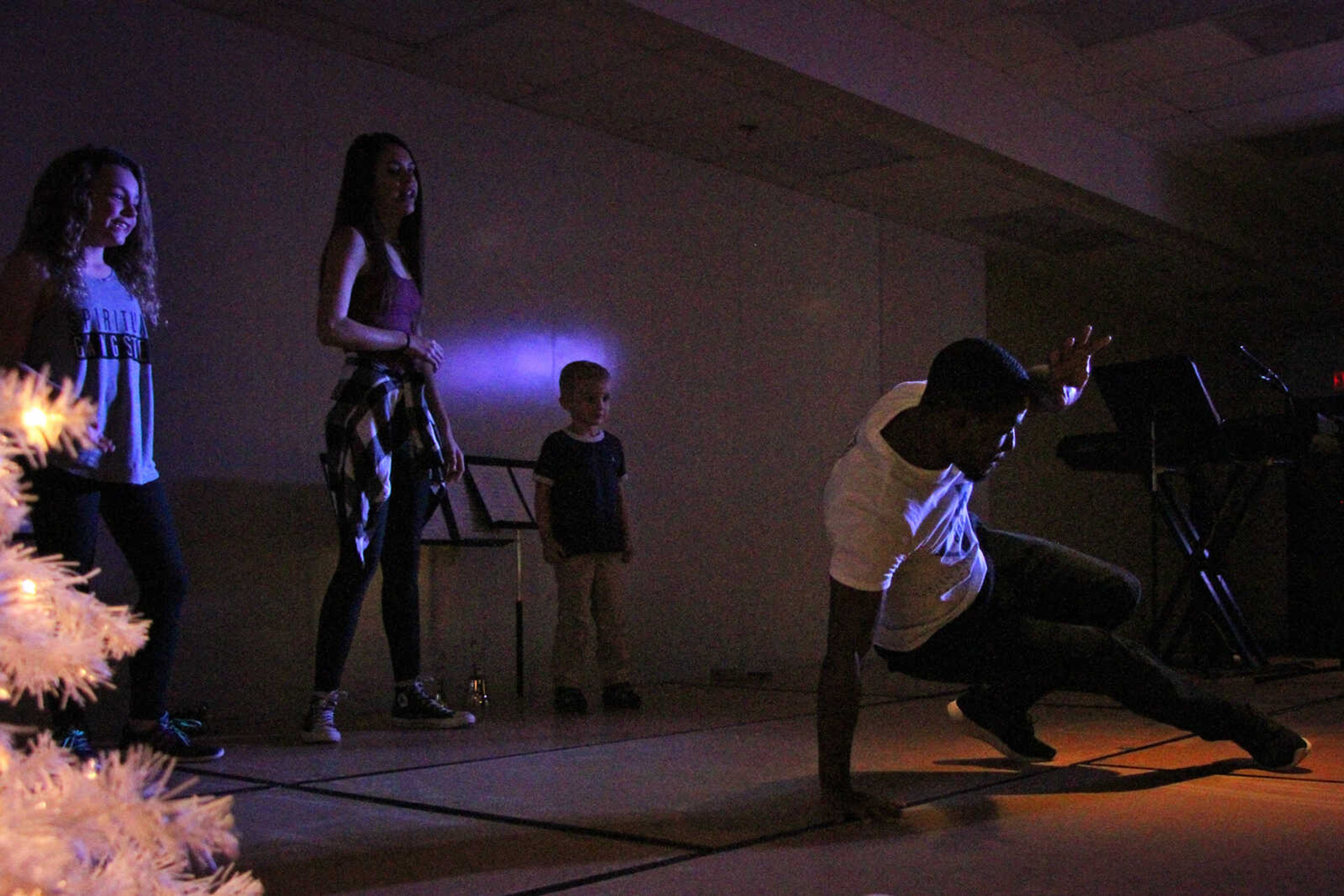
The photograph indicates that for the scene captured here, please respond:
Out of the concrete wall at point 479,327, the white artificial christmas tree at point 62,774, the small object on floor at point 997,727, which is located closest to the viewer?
the white artificial christmas tree at point 62,774

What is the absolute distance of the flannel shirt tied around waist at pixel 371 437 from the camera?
3223 millimetres

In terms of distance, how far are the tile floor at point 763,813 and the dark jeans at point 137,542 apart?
236 millimetres

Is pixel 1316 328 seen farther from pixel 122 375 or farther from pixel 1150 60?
pixel 122 375

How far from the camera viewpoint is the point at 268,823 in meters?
2.16

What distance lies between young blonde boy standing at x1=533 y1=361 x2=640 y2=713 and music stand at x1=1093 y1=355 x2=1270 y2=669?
72.6 inches

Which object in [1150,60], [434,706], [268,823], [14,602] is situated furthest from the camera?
[1150,60]

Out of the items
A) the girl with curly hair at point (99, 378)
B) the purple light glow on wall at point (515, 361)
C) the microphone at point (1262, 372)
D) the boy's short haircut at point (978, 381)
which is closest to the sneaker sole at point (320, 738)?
the girl with curly hair at point (99, 378)

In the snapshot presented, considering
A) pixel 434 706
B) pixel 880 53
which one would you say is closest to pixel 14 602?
pixel 434 706

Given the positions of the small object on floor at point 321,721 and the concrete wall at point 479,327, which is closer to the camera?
the small object on floor at point 321,721

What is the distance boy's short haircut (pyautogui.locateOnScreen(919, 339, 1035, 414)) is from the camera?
2152 mm

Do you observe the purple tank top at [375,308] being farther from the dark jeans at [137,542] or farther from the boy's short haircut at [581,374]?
the boy's short haircut at [581,374]

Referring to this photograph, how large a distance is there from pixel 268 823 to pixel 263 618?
2.19m

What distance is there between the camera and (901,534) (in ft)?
7.01

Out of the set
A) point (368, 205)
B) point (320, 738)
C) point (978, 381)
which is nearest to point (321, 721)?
point (320, 738)
